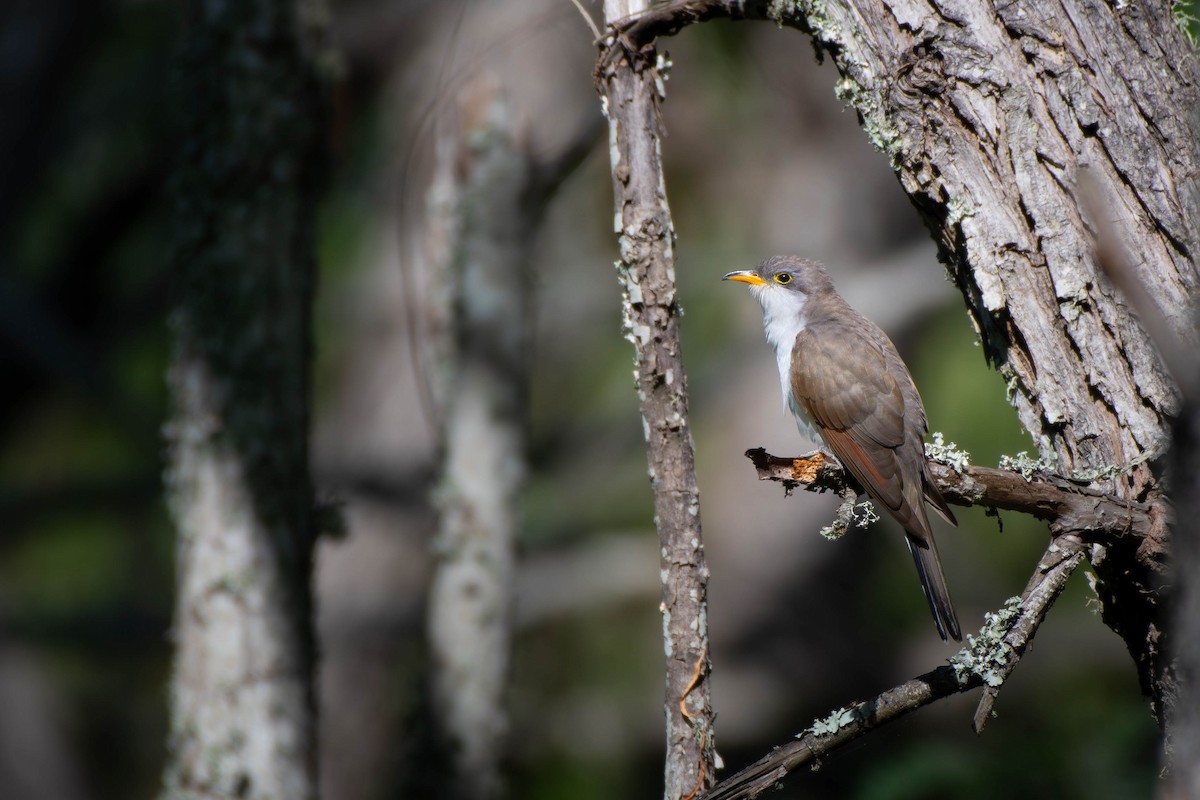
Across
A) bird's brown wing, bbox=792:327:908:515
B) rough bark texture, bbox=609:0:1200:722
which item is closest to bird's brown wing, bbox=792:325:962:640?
bird's brown wing, bbox=792:327:908:515

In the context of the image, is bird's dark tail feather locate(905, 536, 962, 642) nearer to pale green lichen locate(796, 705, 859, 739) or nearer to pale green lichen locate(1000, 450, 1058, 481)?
pale green lichen locate(1000, 450, 1058, 481)

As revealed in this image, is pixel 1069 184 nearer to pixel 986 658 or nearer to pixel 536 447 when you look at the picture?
pixel 986 658

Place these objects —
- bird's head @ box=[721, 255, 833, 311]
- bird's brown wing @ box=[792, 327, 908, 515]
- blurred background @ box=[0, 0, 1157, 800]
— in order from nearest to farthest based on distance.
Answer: bird's brown wing @ box=[792, 327, 908, 515]
bird's head @ box=[721, 255, 833, 311]
blurred background @ box=[0, 0, 1157, 800]

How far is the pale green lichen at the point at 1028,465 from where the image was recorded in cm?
222

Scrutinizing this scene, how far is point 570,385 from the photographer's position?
8883mm

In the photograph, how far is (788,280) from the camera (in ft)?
14.5

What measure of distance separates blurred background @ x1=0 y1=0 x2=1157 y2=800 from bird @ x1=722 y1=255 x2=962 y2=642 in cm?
204

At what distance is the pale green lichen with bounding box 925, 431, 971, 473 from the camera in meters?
2.49

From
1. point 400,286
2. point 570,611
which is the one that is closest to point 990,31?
point 400,286

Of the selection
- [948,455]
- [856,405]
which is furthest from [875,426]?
[948,455]

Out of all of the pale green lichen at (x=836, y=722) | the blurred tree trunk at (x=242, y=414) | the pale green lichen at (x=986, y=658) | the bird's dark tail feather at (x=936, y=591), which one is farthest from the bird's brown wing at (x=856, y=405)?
the blurred tree trunk at (x=242, y=414)

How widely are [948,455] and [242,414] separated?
261 centimetres

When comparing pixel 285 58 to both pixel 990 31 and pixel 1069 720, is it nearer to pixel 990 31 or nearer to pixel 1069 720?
pixel 990 31

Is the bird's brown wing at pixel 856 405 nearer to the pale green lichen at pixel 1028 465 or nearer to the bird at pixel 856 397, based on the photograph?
the bird at pixel 856 397
